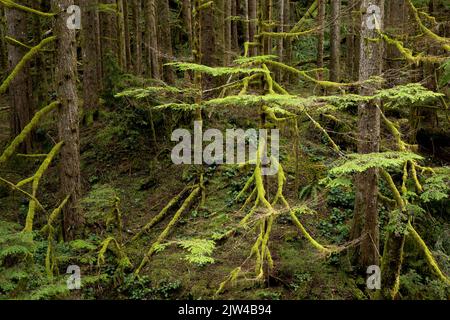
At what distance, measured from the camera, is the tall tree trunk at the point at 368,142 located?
838cm

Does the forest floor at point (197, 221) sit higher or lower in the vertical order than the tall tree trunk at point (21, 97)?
lower

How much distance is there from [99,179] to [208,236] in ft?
16.3

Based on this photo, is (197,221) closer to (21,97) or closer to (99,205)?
(99,205)

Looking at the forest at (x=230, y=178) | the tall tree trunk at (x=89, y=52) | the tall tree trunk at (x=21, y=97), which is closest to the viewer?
the forest at (x=230, y=178)

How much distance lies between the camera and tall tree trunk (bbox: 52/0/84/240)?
9.05m

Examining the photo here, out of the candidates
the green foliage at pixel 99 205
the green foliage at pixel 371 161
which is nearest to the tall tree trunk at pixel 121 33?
the green foliage at pixel 99 205

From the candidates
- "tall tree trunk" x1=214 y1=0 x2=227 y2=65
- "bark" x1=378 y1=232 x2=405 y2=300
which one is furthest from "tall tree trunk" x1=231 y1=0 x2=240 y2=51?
"bark" x1=378 y1=232 x2=405 y2=300

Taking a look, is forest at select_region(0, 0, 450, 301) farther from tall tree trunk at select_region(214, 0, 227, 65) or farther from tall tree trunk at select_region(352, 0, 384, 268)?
tall tree trunk at select_region(214, 0, 227, 65)

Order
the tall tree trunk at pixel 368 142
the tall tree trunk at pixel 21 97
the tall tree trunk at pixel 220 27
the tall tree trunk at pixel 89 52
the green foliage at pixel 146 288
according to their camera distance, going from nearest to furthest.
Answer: the tall tree trunk at pixel 368 142 < the green foliage at pixel 146 288 < the tall tree trunk at pixel 21 97 < the tall tree trunk at pixel 89 52 < the tall tree trunk at pixel 220 27

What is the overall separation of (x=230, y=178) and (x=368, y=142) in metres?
4.94

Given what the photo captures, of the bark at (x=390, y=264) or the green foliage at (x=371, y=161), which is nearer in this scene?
the green foliage at (x=371, y=161)

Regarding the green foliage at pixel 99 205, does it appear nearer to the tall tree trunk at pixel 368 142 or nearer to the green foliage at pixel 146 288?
the green foliage at pixel 146 288

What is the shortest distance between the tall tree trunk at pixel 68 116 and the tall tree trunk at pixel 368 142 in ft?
20.6

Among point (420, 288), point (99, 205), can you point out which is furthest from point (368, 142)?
point (99, 205)
